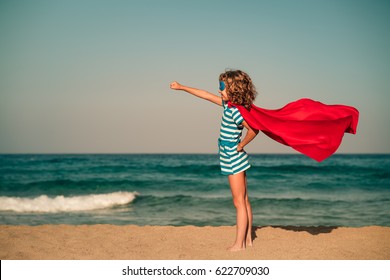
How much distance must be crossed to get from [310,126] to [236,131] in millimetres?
985

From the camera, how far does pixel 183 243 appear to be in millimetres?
5723

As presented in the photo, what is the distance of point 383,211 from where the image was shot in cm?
1141

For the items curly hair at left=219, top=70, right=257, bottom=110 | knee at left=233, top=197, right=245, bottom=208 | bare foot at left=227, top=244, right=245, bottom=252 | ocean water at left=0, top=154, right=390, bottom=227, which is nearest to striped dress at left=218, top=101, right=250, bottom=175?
curly hair at left=219, top=70, right=257, bottom=110

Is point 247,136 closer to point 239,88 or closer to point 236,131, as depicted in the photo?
point 236,131

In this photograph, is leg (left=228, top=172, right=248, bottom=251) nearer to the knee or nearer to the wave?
the knee

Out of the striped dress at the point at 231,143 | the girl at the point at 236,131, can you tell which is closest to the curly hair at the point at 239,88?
the girl at the point at 236,131

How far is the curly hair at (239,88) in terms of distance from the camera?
4.66 m

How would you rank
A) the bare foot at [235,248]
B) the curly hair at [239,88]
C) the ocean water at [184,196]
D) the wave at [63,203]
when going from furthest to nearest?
the wave at [63,203]
the ocean water at [184,196]
the bare foot at [235,248]
the curly hair at [239,88]

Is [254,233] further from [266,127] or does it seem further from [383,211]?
[383,211]

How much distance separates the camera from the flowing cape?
4.97 m

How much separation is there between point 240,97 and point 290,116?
79 cm

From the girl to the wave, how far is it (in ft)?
26.9

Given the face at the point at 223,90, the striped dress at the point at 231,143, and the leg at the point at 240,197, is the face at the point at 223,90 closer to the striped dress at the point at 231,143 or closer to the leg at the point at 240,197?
the striped dress at the point at 231,143

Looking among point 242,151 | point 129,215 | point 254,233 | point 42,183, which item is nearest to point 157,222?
point 129,215
